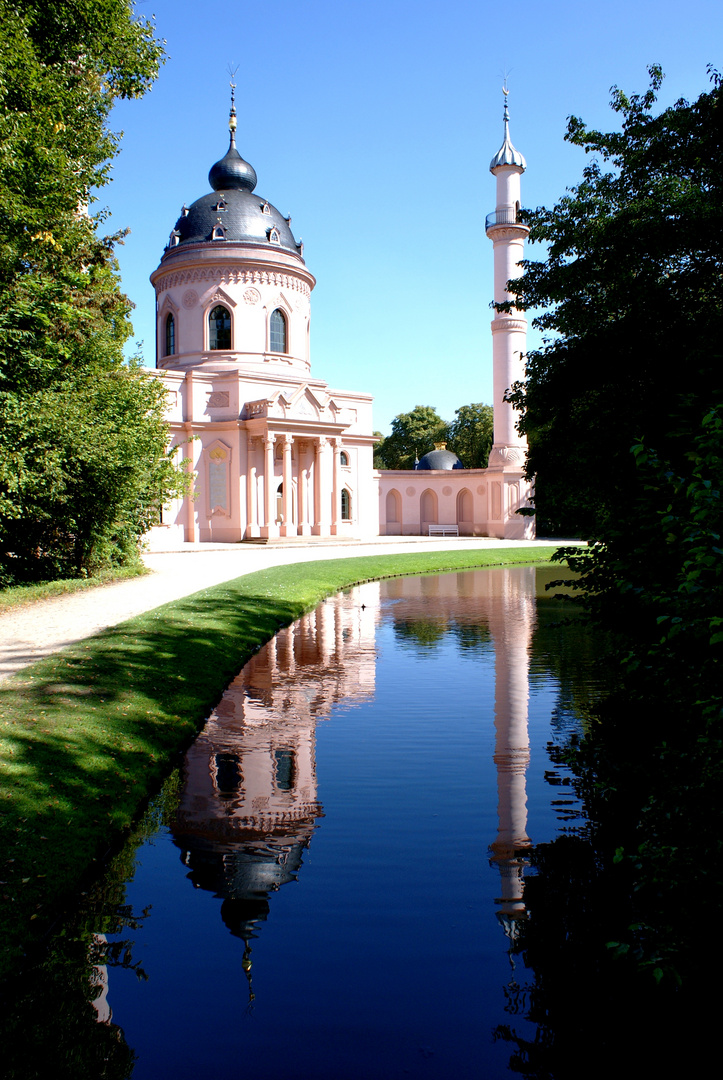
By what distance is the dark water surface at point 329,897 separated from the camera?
3891mm

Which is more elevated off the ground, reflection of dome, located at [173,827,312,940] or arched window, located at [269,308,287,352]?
arched window, located at [269,308,287,352]

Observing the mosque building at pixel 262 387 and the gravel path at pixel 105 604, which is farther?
the mosque building at pixel 262 387

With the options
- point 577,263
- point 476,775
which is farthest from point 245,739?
point 577,263

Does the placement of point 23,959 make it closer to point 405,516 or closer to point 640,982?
point 640,982

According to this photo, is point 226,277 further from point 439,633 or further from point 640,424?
point 640,424

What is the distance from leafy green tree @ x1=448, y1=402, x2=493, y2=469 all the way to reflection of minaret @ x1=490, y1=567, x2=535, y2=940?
199ft

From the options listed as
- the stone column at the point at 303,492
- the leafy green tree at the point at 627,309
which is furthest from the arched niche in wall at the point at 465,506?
the leafy green tree at the point at 627,309

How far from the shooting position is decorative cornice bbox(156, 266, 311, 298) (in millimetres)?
50031

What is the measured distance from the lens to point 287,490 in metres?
47.0

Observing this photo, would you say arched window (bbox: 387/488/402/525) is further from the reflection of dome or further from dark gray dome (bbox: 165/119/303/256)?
the reflection of dome

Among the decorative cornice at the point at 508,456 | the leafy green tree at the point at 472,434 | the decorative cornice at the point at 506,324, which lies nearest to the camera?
the decorative cornice at the point at 506,324

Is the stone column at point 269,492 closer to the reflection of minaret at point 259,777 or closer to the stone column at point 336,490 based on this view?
the stone column at point 336,490

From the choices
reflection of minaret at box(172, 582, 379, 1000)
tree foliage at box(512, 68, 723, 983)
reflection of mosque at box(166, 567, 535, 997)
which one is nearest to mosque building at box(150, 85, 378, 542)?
reflection of mosque at box(166, 567, 535, 997)

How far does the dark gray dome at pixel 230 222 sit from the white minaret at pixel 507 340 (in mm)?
13849
